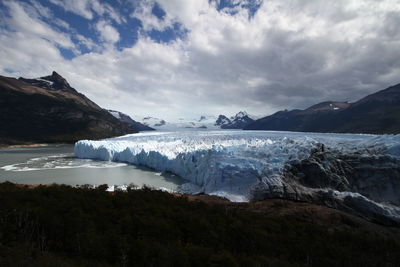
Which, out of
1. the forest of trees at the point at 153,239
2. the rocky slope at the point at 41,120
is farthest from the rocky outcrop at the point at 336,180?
the rocky slope at the point at 41,120

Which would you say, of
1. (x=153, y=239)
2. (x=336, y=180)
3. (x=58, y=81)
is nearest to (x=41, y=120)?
(x=58, y=81)

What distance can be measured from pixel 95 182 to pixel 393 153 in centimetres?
2833

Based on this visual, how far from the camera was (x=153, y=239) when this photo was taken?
21.6ft

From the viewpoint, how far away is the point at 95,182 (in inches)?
867

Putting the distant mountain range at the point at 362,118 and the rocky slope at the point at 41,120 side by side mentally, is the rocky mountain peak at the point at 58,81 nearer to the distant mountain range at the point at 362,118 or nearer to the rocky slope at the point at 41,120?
the rocky slope at the point at 41,120

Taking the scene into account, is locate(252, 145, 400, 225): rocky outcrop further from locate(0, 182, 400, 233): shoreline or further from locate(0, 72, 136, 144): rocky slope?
locate(0, 72, 136, 144): rocky slope

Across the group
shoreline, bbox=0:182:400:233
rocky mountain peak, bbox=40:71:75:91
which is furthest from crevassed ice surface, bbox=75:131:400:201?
rocky mountain peak, bbox=40:71:75:91

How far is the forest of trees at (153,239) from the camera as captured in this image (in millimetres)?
5555

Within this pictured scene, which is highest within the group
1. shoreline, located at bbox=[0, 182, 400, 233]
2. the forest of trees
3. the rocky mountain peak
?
the rocky mountain peak

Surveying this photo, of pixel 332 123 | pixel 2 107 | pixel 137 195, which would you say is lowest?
pixel 137 195

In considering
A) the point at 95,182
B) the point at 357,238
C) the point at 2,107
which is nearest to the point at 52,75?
the point at 2,107

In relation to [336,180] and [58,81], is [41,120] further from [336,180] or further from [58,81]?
[336,180]

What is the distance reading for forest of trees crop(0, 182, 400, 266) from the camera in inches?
219

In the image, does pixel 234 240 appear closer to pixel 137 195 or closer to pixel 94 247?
pixel 94 247
